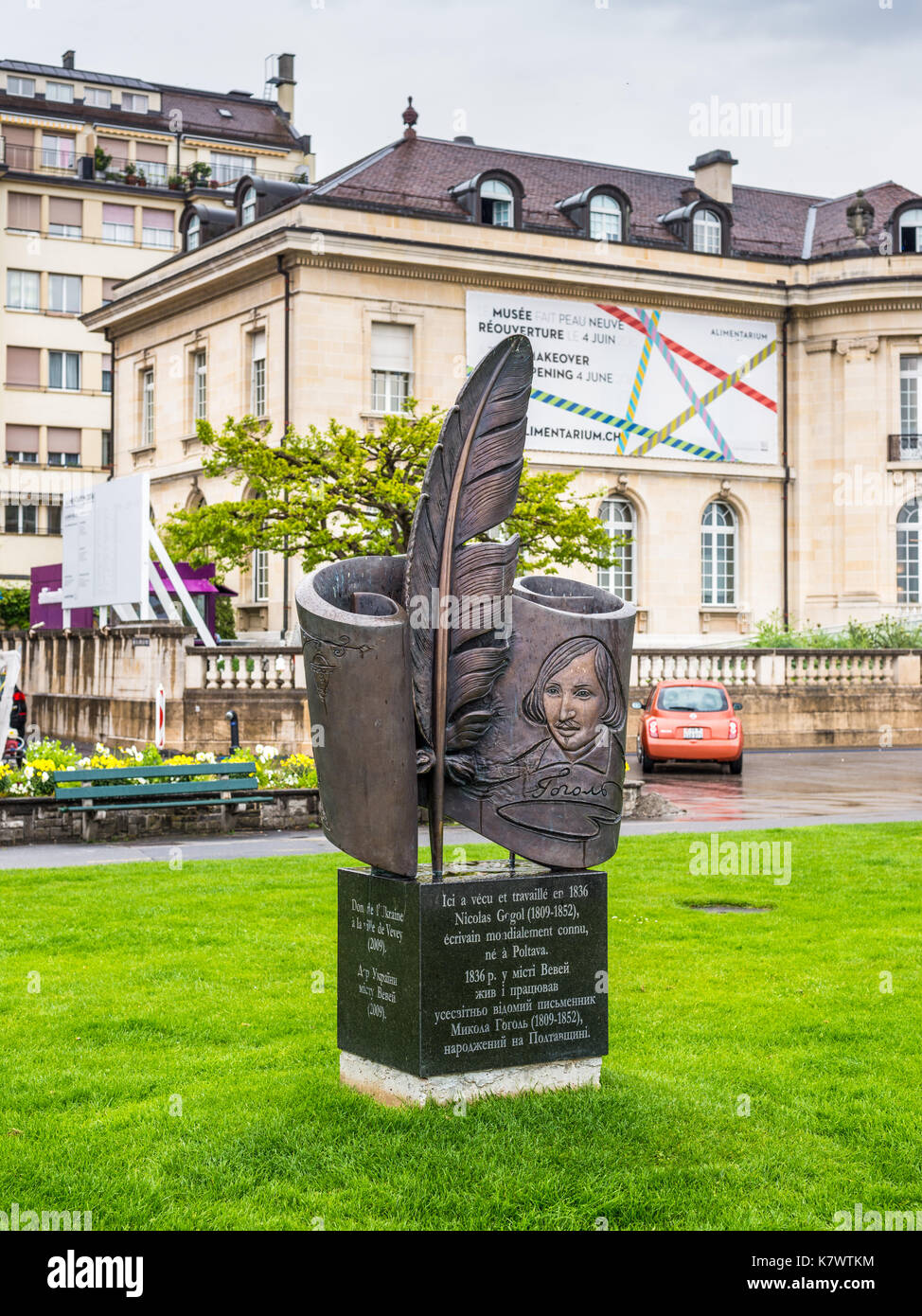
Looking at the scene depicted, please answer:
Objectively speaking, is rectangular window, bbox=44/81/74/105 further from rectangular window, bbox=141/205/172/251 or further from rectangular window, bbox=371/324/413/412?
rectangular window, bbox=371/324/413/412

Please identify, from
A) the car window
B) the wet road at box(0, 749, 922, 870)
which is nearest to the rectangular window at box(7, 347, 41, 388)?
the wet road at box(0, 749, 922, 870)

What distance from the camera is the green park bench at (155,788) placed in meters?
17.1

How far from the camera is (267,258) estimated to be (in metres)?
41.2

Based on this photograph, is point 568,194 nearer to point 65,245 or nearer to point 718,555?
point 718,555

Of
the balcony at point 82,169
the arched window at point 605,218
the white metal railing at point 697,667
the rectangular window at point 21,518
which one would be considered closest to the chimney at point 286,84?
Answer: the balcony at point 82,169

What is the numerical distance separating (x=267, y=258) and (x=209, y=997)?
3453 cm

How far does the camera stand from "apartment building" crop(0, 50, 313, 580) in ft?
220

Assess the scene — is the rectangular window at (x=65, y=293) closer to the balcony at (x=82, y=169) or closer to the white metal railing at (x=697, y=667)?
the balcony at (x=82, y=169)

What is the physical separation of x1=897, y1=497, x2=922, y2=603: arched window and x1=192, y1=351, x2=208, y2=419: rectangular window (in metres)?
20.6

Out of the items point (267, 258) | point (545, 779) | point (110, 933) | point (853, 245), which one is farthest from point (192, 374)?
point (545, 779)

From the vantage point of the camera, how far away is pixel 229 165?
76.4m

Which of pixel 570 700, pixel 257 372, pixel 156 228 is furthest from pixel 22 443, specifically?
pixel 570 700

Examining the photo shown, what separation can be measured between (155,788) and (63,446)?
53.8 m

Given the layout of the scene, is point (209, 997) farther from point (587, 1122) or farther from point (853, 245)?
point (853, 245)
